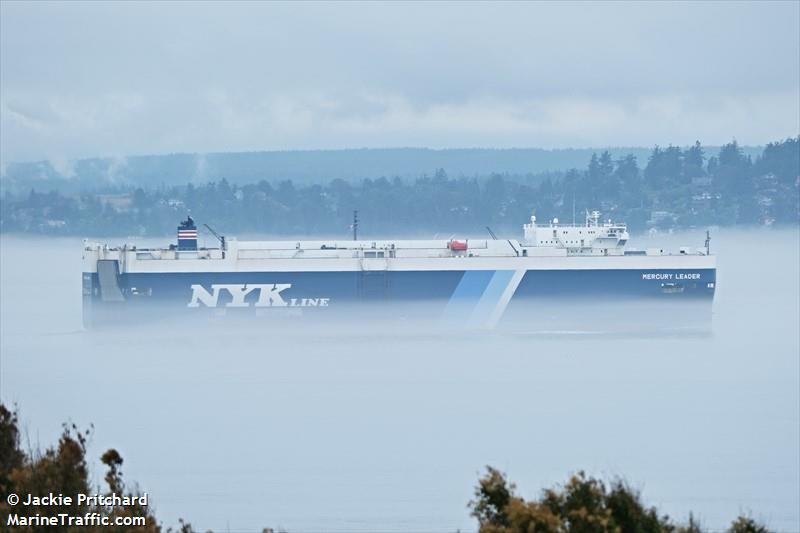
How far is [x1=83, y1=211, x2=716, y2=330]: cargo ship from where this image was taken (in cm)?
3058

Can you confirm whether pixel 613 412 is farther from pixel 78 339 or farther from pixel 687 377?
pixel 78 339

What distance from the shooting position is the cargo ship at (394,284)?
30578 mm

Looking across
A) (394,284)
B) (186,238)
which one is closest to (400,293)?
(394,284)

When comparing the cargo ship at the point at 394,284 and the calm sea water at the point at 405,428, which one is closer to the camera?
the calm sea water at the point at 405,428

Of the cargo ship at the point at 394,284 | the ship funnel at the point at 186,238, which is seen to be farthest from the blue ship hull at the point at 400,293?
the ship funnel at the point at 186,238

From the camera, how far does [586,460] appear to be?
16281 mm

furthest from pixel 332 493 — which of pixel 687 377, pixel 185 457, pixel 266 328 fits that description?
pixel 266 328

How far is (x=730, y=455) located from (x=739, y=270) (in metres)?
48.1

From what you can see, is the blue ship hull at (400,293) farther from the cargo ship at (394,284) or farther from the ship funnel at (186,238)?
the ship funnel at (186,238)

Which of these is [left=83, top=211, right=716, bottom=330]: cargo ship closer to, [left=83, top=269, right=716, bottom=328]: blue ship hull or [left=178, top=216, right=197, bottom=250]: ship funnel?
[left=83, top=269, right=716, bottom=328]: blue ship hull

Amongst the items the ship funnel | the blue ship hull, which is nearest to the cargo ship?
the blue ship hull

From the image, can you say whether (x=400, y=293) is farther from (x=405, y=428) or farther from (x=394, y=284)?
(x=405, y=428)

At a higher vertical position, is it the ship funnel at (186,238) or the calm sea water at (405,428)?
the ship funnel at (186,238)

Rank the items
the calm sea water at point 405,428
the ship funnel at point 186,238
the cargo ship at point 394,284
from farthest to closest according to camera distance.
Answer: the ship funnel at point 186,238
the cargo ship at point 394,284
the calm sea water at point 405,428
